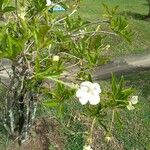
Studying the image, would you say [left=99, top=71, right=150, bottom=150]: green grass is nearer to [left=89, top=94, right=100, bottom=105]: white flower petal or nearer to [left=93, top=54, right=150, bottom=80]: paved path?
[left=93, top=54, right=150, bottom=80]: paved path

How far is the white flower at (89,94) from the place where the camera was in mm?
2414

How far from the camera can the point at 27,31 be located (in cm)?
283

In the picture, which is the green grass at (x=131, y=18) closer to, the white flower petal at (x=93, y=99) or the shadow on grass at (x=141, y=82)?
the shadow on grass at (x=141, y=82)

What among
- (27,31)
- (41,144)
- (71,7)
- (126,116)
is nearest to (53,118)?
(41,144)

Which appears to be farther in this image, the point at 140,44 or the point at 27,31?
the point at 140,44

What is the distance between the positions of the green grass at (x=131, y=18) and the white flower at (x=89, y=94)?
32.4ft

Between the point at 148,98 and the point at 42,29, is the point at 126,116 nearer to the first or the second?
the point at 148,98

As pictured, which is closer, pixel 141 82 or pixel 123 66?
pixel 141 82

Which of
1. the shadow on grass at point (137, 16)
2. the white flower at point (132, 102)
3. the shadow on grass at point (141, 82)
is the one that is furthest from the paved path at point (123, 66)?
the white flower at point (132, 102)

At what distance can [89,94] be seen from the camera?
2.43 metres

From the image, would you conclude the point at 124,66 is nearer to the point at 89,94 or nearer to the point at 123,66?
the point at 123,66

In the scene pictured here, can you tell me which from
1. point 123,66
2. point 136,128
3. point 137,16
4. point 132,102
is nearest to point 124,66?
Answer: point 123,66

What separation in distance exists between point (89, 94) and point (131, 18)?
1643 cm

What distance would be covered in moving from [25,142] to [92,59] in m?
3.48
